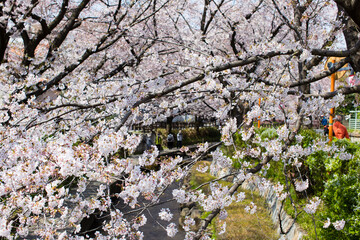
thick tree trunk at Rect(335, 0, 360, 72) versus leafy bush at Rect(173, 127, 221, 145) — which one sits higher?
thick tree trunk at Rect(335, 0, 360, 72)

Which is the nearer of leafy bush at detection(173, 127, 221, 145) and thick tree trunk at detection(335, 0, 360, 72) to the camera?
thick tree trunk at detection(335, 0, 360, 72)

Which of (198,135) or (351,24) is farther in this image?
(198,135)

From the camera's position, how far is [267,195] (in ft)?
21.6

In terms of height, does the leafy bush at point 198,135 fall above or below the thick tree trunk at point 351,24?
below

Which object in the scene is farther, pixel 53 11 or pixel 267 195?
pixel 53 11

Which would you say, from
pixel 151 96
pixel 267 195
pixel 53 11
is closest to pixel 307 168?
pixel 267 195

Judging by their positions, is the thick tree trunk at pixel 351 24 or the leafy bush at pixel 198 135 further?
the leafy bush at pixel 198 135

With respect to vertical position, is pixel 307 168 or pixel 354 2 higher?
pixel 354 2

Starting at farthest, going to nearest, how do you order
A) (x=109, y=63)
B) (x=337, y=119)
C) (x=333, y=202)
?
(x=109, y=63), (x=337, y=119), (x=333, y=202)

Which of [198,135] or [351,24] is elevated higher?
[351,24]

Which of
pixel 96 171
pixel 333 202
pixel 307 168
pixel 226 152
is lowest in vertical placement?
pixel 226 152

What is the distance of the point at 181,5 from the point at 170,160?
8003 mm

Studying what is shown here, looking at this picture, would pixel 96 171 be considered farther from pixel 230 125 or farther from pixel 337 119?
pixel 337 119

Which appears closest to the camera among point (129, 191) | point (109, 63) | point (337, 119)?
point (129, 191)
